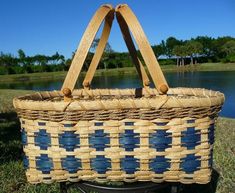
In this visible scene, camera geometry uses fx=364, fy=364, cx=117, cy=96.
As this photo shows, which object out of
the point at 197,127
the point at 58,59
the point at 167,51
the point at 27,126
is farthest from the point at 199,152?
the point at 167,51

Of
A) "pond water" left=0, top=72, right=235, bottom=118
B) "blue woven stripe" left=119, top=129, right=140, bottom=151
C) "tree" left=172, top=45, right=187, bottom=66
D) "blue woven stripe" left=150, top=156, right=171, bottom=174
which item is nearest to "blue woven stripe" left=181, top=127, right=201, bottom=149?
"blue woven stripe" left=150, top=156, right=171, bottom=174

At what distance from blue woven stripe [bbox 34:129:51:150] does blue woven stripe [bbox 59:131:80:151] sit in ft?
0.29

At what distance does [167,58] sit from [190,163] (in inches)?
3817

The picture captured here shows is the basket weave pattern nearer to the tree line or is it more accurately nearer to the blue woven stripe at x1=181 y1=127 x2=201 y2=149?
the blue woven stripe at x1=181 y1=127 x2=201 y2=149

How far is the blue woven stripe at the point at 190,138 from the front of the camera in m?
2.27

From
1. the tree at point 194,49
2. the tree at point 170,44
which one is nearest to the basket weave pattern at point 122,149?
the tree at point 194,49

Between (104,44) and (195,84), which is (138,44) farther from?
(195,84)

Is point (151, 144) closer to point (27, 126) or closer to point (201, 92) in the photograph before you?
point (27, 126)

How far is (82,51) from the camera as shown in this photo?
2262 mm

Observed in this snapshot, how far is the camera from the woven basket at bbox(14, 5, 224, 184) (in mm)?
2195

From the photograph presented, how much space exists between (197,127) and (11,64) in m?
86.0

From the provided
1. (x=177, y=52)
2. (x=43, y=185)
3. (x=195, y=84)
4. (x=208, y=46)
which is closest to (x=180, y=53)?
(x=177, y=52)

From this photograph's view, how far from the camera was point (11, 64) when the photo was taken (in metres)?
84.2

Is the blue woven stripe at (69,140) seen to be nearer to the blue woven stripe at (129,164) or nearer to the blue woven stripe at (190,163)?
the blue woven stripe at (129,164)
